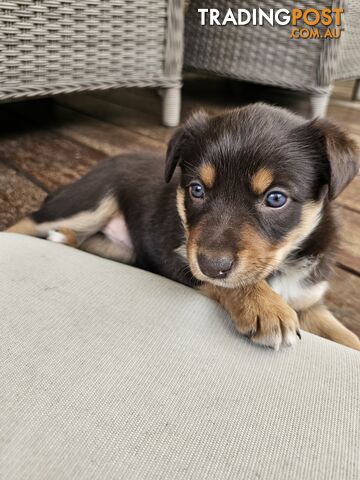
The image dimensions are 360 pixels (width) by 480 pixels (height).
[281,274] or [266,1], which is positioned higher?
[266,1]

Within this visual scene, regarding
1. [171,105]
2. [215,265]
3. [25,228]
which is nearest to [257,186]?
[215,265]

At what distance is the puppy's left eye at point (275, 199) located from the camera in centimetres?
131

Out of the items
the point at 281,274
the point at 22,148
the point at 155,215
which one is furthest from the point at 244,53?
the point at 281,274

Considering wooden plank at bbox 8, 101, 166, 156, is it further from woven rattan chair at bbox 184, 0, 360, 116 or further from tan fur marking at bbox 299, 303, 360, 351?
tan fur marking at bbox 299, 303, 360, 351

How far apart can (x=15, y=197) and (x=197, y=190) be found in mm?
1361

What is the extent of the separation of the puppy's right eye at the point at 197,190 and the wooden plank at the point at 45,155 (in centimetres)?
131

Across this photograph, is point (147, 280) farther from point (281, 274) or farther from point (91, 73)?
point (91, 73)

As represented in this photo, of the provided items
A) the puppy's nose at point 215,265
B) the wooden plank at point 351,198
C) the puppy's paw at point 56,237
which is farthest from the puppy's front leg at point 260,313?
the wooden plank at point 351,198

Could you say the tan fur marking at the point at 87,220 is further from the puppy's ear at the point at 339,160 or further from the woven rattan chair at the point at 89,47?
the woven rattan chair at the point at 89,47

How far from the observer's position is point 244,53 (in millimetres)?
3773

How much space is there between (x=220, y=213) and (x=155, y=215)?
1.94 feet

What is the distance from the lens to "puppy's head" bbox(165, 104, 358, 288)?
122 cm

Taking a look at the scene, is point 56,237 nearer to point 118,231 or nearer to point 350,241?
point 118,231

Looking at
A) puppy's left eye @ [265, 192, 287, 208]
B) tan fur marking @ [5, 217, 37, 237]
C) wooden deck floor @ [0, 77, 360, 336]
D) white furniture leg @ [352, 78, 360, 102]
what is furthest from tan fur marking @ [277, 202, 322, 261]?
white furniture leg @ [352, 78, 360, 102]
